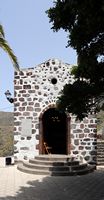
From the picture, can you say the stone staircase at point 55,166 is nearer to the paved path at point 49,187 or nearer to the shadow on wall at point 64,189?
the paved path at point 49,187

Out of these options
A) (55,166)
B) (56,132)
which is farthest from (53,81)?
(56,132)

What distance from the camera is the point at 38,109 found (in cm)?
1783

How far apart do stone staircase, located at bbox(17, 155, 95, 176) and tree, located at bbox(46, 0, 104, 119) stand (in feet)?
16.8

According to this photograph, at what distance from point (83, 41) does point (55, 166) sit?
24.4 ft

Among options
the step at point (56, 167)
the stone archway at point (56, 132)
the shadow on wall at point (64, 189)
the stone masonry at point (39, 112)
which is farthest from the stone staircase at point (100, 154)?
the shadow on wall at point (64, 189)

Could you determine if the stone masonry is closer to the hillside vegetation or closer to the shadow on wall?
the shadow on wall

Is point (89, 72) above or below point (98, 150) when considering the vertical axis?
above

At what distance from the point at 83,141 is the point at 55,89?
272 cm

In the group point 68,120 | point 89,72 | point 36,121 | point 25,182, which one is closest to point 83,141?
point 68,120

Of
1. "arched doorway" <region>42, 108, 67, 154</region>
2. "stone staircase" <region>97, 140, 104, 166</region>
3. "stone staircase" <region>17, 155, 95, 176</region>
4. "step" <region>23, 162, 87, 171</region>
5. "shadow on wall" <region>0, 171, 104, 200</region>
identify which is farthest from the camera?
"arched doorway" <region>42, 108, 67, 154</region>

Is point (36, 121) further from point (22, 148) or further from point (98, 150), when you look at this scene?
point (98, 150)

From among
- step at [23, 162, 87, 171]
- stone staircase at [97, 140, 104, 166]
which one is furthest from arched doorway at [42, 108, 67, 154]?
step at [23, 162, 87, 171]

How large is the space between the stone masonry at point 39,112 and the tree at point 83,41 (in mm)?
7123

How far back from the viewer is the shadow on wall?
10969 mm
